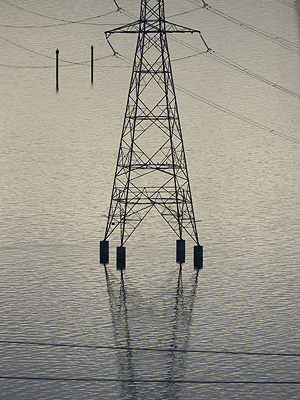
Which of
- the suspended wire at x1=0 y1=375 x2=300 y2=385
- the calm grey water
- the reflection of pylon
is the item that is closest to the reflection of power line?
the calm grey water

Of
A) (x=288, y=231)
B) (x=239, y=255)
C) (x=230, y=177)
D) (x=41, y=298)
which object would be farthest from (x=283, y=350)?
(x=230, y=177)

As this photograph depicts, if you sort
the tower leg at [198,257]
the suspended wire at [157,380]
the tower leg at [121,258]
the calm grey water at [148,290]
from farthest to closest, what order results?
the tower leg at [198,257]
the tower leg at [121,258]
the calm grey water at [148,290]
the suspended wire at [157,380]

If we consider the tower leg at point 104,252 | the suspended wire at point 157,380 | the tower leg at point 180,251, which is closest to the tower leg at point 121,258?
the tower leg at point 104,252

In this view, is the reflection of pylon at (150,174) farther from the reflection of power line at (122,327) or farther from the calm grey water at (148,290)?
the reflection of power line at (122,327)

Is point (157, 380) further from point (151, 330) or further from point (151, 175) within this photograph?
point (151, 175)

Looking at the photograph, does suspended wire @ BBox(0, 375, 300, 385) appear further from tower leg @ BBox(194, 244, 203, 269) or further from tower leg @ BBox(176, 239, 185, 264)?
tower leg @ BBox(194, 244, 203, 269)

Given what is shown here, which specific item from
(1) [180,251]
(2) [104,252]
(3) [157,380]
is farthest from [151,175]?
(3) [157,380]
